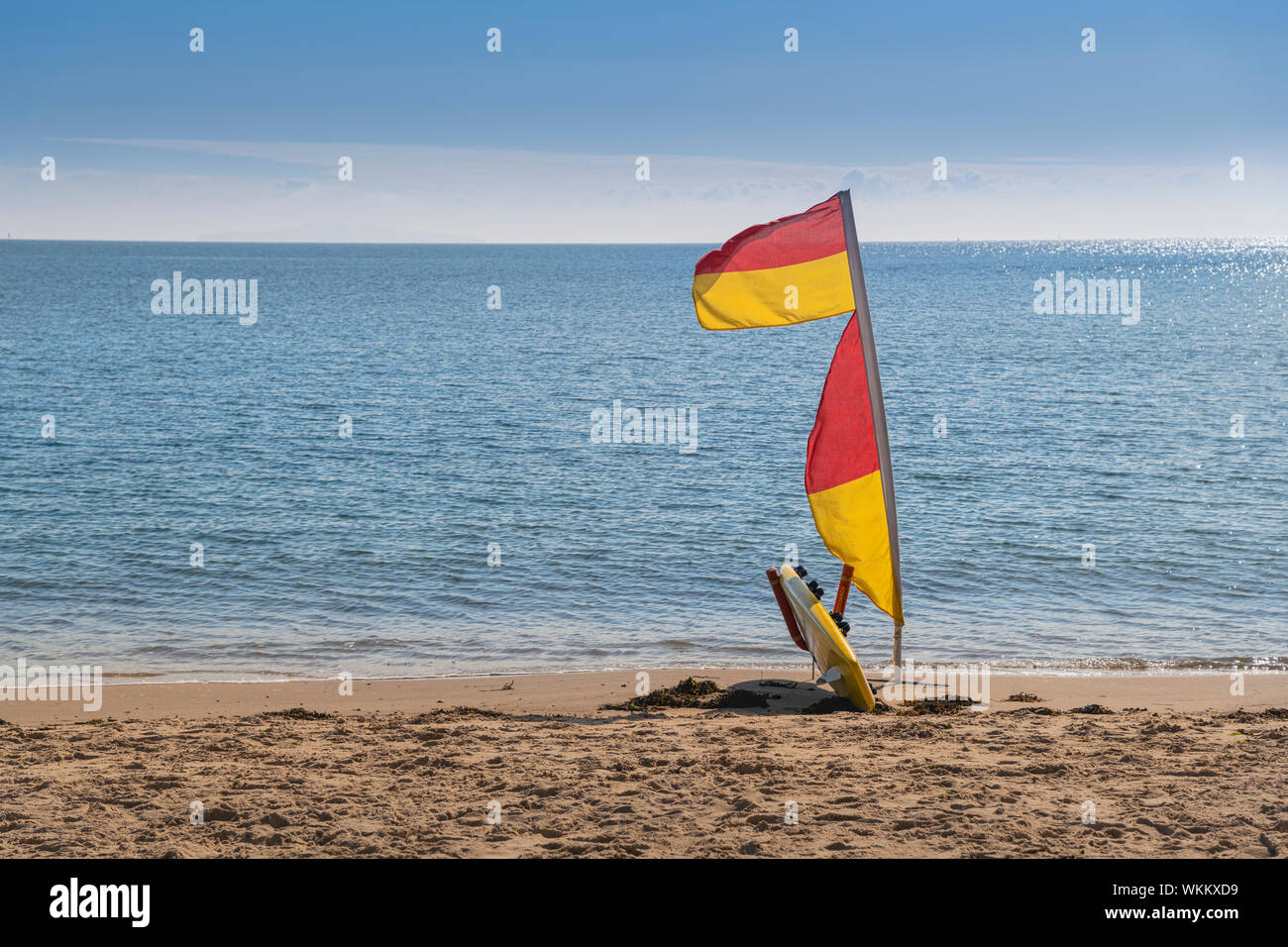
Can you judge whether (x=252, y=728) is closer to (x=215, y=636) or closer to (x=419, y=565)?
(x=215, y=636)

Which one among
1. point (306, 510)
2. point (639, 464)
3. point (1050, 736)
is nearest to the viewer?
point (1050, 736)

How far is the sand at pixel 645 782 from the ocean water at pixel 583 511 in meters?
3.35

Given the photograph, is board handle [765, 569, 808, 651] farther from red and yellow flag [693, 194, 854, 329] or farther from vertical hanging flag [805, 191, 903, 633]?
red and yellow flag [693, 194, 854, 329]

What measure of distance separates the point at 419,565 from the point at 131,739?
29.0 ft

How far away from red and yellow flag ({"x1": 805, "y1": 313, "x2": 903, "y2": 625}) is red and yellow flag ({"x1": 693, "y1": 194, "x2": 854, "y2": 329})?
542mm

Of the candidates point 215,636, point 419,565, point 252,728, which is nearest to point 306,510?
point 419,565

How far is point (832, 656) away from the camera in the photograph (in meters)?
10.5

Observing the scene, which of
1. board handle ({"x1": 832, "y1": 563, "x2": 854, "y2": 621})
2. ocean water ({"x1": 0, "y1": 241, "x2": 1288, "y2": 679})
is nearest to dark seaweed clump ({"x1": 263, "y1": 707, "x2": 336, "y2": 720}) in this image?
ocean water ({"x1": 0, "y1": 241, "x2": 1288, "y2": 679})

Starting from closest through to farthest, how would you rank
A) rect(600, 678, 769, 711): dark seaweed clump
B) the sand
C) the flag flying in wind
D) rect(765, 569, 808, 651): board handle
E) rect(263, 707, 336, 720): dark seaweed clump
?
the sand
rect(263, 707, 336, 720): dark seaweed clump
the flag flying in wind
rect(600, 678, 769, 711): dark seaweed clump
rect(765, 569, 808, 651): board handle

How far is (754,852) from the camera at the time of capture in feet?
21.0

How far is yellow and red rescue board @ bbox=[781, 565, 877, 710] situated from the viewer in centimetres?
1045

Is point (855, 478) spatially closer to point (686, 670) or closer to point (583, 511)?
point (686, 670)

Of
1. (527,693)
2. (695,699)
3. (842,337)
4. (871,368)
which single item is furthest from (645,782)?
(871,368)

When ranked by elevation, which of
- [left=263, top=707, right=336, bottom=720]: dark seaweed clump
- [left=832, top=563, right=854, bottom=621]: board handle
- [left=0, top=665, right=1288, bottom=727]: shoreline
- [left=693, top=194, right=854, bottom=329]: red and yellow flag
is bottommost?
[left=0, top=665, right=1288, bottom=727]: shoreline
